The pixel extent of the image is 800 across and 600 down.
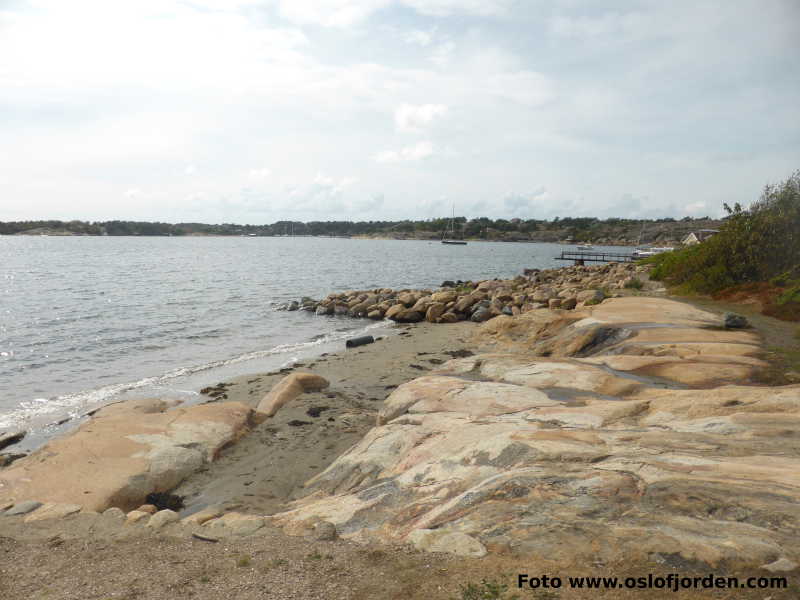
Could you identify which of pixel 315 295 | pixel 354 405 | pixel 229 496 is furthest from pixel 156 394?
pixel 315 295

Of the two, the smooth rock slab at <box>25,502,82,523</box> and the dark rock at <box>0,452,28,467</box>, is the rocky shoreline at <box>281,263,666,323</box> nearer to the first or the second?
the smooth rock slab at <box>25,502,82,523</box>

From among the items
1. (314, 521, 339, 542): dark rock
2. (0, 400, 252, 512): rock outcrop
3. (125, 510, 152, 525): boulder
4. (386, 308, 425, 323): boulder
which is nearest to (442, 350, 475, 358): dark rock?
(0, 400, 252, 512): rock outcrop

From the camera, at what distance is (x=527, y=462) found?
5832mm

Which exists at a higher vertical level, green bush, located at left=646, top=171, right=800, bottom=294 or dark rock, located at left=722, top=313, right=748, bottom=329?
green bush, located at left=646, top=171, right=800, bottom=294

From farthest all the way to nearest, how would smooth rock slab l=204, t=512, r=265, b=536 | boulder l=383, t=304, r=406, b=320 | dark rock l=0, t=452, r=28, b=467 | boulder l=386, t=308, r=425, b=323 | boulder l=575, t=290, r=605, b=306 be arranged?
boulder l=383, t=304, r=406, b=320
boulder l=386, t=308, r=425, b=323
boulder l=575, t=290, r=605, b=306
dark rock l=0, t=452, r=28, b=467
smooth rock slab l=204, t=512, r=265, b=536

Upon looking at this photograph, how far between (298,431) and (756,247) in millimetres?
25077

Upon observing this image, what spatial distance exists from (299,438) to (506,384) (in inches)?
174

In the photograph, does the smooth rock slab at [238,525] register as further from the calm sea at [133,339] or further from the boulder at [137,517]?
the calm sea at [133,339]

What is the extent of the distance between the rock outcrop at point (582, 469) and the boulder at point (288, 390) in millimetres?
3606

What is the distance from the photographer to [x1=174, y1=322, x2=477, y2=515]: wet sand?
8.46 m

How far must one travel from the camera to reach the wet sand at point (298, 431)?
8461 mm

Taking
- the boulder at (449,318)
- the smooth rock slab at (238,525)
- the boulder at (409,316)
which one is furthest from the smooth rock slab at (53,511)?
the boulder at (409,316)

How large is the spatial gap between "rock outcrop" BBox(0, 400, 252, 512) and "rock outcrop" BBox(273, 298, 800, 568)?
3.02m

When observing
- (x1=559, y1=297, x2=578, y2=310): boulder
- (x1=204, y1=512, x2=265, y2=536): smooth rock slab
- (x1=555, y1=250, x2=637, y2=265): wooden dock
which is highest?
(x1=555, y1=250, x2=637, y2=265): wooden dock
